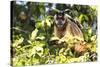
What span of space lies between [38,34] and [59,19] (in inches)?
12.0

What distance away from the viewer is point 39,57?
7.06ft

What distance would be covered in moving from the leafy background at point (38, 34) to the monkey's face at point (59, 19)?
0.05m

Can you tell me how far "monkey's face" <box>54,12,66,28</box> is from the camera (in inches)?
88.2

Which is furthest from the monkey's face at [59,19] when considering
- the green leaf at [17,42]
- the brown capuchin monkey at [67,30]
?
the green leaf at [17,42]

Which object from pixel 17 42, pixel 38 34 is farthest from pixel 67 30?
pixel 17 42

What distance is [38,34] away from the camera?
2.16 metres

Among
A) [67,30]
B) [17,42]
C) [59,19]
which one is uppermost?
[59,19]

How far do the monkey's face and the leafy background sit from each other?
53 mm

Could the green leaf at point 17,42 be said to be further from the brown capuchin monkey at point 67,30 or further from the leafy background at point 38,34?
the brown capuchin monkey at point 67,30

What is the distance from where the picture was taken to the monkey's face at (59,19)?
7.35ft

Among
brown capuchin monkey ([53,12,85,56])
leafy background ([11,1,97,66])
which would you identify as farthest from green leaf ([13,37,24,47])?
brown capuchin monkey ([53,12,85,56])

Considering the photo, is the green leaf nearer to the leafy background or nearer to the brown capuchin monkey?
the leafy background

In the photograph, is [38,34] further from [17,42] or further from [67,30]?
[67,30]

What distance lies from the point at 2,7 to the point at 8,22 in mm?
170
